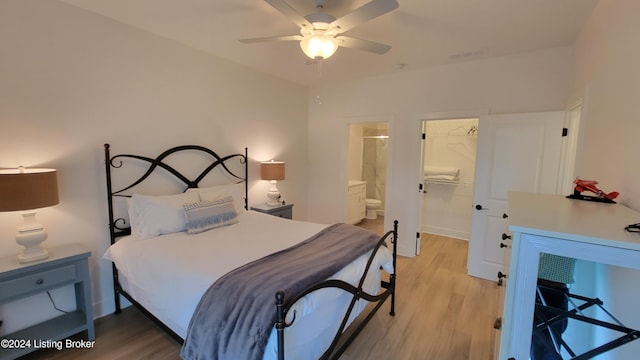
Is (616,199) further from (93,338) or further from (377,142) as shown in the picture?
(377,142)

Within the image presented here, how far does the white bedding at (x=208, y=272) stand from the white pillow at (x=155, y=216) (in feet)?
0.31

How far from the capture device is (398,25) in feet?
8.37

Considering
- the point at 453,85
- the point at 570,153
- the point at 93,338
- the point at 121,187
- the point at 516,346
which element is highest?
the point at 453,85

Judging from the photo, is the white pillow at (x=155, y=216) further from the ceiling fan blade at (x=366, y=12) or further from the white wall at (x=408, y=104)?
the white wall at (x=408, y=104)

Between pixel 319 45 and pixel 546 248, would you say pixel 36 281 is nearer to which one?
pixel 319 45

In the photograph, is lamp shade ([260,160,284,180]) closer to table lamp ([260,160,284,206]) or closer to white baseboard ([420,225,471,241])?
table lamp ([260,160,284,206])

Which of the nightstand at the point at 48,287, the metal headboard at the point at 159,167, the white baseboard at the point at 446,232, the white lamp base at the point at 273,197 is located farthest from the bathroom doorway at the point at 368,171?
the nightstand at the point at 48,287

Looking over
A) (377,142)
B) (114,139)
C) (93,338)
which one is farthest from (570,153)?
(93,338)

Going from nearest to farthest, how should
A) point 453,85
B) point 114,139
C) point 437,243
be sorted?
point 114,139 → point 453,85 → point 437,243

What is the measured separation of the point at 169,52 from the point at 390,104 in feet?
9.81

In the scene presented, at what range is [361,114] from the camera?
4.52 meters

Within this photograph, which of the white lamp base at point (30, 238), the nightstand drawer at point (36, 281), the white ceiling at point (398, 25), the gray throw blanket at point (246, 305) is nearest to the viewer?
the gray throw blanket at point (246, 305)

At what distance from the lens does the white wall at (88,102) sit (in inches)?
84.9

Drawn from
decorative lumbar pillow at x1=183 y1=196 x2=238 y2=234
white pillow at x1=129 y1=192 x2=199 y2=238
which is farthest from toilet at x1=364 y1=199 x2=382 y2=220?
white pillow at x1=129 y1=192 x2=199 y2=238
